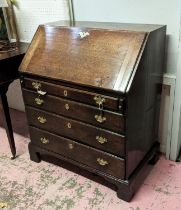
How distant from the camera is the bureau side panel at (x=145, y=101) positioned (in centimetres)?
146

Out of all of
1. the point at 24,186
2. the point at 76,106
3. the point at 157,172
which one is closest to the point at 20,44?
the point at 76,106

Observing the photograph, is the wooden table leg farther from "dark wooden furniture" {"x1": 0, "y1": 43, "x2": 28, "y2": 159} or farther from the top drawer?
the top drawer

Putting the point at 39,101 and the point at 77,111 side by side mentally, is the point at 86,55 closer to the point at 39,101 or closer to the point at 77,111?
the point at 77,111

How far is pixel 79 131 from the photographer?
1.68 meters

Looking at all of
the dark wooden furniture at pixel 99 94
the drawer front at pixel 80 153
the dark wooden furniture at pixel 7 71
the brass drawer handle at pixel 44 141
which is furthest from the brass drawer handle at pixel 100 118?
the dark wooden furniture at pixel 7 71

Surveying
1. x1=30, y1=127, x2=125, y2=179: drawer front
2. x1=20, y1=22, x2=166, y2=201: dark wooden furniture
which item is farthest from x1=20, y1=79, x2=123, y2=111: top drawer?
x1=30, y1=127, x2=125, y2=179: drawer front

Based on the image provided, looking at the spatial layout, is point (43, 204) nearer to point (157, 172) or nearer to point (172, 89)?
point (157, 172)

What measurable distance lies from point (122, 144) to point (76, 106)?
0.35 meters

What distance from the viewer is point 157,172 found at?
1917 millimetres

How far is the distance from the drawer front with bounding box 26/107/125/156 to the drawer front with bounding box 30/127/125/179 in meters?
0.04

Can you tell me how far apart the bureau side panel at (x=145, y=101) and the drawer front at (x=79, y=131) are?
0.23ft

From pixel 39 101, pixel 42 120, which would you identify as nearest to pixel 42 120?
pixel 42 120

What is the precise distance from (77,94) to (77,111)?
0.12 metres

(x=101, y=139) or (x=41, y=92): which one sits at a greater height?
(x=41, y=92)
